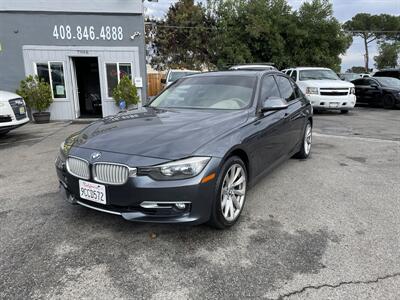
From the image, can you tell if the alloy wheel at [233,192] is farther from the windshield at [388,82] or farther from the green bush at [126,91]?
the windshield at [388,82]

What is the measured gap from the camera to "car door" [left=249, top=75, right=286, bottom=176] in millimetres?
3604

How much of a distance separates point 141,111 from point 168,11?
26122 mm

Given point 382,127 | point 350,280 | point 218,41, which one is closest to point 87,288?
point 350,280

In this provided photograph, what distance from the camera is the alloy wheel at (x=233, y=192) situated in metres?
3.06

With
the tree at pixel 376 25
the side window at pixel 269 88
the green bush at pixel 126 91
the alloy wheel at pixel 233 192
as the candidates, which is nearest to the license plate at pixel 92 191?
the alloy wheel at pixel 233 192

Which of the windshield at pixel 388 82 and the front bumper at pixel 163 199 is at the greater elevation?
the windshield at pixel 388 82

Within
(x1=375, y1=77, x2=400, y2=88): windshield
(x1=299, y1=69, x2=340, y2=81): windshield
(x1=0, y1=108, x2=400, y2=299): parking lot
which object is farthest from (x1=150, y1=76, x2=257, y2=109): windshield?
(x1=375, y1=77, x2=400, y2=88): windshield

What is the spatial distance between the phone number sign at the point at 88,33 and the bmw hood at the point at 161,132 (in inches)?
368

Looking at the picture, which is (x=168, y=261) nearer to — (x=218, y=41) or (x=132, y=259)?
(x=132, y=259)

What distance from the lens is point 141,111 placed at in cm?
407

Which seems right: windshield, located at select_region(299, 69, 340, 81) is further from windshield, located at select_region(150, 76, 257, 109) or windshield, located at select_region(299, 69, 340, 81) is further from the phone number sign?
windshield, located at select_region(150, 76, 257, 109)

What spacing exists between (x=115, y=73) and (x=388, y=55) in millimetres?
45434

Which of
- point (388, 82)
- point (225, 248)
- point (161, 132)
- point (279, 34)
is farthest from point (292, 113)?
point (279, 34)

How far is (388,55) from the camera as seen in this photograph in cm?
4553
